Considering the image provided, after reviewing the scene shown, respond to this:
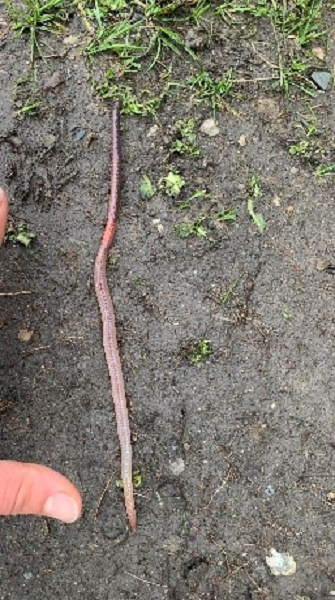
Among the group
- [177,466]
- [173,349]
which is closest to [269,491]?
[177,466]

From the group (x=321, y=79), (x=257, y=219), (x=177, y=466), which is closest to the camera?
(x=177, y=466)

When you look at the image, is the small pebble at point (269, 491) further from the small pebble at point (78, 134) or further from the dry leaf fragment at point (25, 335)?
the small pebble at point (78, 134)

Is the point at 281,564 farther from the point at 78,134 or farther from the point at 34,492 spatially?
the point at 78,134

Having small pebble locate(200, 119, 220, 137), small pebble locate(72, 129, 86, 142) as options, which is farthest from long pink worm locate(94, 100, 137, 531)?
small pebble locate(200, 119, 220, 137)

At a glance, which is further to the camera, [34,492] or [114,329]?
[114,329]

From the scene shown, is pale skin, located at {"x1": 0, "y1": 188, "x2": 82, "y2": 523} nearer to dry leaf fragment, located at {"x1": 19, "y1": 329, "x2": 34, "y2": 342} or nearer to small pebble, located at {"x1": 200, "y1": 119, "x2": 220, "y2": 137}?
dry leaf fragment, located at {"x1": 19, "y1": 329, "x2": 34, "y2": 342}

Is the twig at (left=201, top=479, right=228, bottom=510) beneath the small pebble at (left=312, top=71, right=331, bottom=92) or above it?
beneath

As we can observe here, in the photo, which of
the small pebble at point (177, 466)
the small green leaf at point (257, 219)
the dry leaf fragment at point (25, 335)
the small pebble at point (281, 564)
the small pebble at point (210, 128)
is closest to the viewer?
the small pebble at point (281, 564)

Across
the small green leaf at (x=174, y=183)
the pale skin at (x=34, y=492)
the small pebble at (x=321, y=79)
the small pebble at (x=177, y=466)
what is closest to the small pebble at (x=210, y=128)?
the small green leaf at (x=174, y=183)
